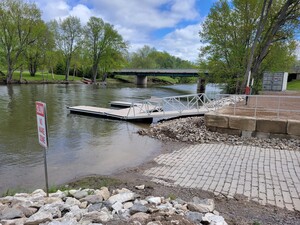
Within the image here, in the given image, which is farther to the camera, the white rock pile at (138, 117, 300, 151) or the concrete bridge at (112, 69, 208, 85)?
the concrete bridge at (112, 69, 208, 85)

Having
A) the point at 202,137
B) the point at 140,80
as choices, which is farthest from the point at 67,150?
the point at 140,80

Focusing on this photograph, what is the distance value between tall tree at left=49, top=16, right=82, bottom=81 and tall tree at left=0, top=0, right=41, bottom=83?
6819 millimetres

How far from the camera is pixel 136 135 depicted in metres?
11.0

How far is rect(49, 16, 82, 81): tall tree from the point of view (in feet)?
148

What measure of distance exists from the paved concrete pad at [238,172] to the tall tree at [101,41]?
157 feet

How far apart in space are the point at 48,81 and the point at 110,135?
37460mm

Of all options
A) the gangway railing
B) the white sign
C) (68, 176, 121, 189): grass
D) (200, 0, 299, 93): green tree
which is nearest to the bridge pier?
(200, 0, 299, 93): green tree

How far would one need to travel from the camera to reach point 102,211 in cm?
327

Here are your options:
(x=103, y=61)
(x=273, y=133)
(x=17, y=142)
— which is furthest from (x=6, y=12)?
(x=273, y=133)

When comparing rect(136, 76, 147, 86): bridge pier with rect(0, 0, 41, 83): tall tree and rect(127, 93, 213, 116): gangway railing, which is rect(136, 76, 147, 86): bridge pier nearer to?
rect(0, 0, 41, 83): tall tree

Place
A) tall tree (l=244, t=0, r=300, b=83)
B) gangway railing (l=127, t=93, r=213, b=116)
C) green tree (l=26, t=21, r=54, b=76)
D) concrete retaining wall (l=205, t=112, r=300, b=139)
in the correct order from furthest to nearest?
1. green tree (l=26, t=21, r=54, b=76)
2. tall tree (l=244, t=0, r=300, b=83)
3. gangway railing (l=127, t=93, r=213, b=116)
4. concrete retaining wall (l=205, t=112, r=300, b=139)

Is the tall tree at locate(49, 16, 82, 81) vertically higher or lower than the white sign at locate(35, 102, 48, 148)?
higher

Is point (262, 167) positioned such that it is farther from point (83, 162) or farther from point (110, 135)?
point (110, 135)

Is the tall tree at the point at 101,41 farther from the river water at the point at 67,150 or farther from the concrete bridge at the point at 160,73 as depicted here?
the river water at the point at 67,150
